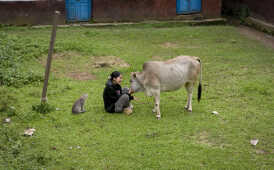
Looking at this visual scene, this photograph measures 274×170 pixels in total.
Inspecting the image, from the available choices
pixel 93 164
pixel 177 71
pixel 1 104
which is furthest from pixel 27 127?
pixel 177 71

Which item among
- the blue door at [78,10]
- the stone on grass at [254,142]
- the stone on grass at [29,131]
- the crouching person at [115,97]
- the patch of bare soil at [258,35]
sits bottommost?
the stone on grass at [254,142]

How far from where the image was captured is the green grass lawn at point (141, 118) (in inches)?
291

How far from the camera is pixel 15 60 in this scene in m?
12.4

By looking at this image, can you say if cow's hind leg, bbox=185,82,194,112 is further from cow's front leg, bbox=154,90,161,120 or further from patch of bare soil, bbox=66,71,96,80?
patch of bare soil, bbox=66,71,96,80

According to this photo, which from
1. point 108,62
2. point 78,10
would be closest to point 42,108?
point 108,62

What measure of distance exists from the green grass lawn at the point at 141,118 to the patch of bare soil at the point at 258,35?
1409mm

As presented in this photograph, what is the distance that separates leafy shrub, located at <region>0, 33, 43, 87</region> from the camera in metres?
11.1

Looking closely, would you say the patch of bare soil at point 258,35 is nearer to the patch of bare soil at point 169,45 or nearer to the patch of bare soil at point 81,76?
the patch of bare soil at point 169,45

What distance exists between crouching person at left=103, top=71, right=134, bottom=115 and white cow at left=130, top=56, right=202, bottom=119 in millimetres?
323

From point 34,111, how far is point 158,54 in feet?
19.4

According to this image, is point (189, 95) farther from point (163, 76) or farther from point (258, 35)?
point (258, 35)

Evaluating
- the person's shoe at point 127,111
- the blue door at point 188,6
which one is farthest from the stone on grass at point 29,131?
the blue door at point 188,6

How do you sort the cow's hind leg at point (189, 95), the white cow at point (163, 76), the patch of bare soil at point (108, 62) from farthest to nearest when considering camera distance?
the patch of bare soil at point (108, 62) → the cow's hind leg at point (189, 95) → the white cow at point (163, 76)

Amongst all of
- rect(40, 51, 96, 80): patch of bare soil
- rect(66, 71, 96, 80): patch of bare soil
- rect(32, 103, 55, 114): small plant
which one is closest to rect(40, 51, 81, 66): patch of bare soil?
rect(40, 51, 96, 80): patch of bare soil
